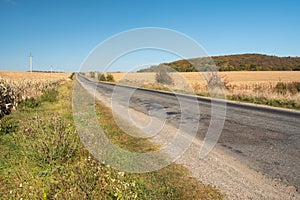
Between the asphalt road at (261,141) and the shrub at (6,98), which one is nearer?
the asphalt road at (261,141)

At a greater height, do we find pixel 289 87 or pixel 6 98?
pixel 289 87

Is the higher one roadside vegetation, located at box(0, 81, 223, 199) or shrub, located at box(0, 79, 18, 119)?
shrub, located at box(0, 79, 18, 119)

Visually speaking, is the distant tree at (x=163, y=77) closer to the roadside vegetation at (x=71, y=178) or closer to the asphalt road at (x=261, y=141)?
the asphalt road at (x=261, y=141)

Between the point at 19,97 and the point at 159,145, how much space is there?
33.1 ft

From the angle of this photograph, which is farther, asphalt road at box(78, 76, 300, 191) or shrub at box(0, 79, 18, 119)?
shrub at box(0, 79, 18, 119)

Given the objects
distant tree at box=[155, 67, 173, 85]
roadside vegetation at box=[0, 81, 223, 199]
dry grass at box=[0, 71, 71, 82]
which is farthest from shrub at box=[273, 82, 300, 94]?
dry grass at box=[0, 71, 71, 82]

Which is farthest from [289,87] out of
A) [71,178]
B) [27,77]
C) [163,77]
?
[27,77]

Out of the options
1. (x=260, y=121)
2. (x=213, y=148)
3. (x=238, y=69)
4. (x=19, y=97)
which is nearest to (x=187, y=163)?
(x=213, y=148)

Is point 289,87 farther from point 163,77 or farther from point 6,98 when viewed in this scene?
point 6,98

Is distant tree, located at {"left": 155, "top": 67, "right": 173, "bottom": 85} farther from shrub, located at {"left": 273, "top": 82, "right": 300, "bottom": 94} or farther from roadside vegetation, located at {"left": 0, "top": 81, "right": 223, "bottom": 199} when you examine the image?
roadside vegetation, located at {"left": 0, "top": 81, "right": 223, "bottom": 199}

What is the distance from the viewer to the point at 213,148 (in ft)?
18.8

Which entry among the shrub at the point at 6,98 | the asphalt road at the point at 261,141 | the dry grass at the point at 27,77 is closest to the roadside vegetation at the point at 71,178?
the asphalt road at the point at 261,141

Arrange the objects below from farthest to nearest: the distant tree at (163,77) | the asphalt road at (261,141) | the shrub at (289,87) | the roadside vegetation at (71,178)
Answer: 1. the distant tree at (163,77)
2. the shrub at (289,87)
3. the asphalt road at (261,141)
4. the roadside vegetation at (71,178)

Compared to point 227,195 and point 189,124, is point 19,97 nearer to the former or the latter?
point 189,124
